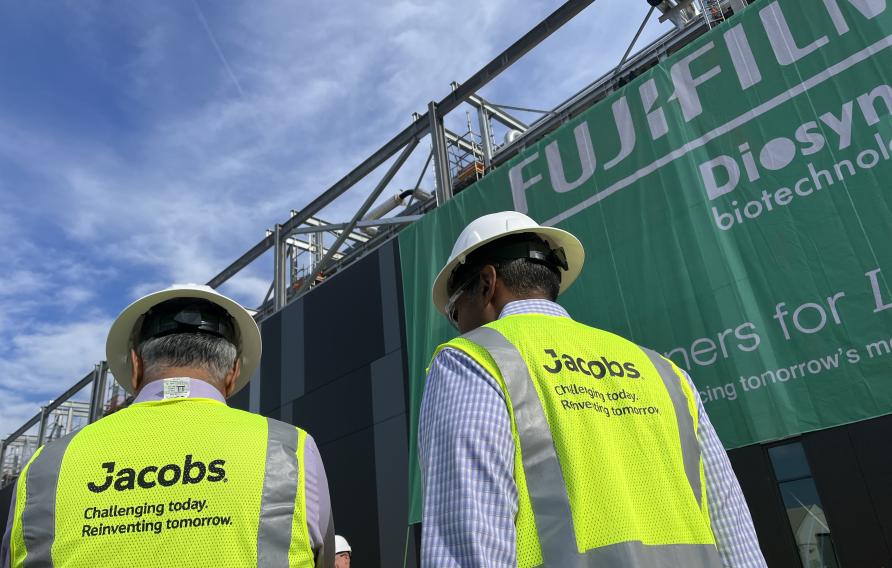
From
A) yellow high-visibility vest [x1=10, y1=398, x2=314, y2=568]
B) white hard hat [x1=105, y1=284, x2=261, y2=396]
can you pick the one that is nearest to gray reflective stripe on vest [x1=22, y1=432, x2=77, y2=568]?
yellow high-visibility vest [x1=10, y1=398, x2=314, y2=568]

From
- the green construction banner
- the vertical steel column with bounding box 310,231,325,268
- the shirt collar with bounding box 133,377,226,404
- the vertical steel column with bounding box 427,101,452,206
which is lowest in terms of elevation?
the shirt collar with bounding box 133,377,226,404

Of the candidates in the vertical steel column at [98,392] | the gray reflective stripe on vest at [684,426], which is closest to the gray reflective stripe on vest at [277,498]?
the gray reflective stripe on vest at [684,426]

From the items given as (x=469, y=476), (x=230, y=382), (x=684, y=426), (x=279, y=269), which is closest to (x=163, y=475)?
(x=230, y=382)

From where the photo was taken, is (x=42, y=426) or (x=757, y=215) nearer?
(x=757, y=215)

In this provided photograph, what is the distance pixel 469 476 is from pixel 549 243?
1441 millimetres

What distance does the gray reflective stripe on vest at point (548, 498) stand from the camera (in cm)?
121

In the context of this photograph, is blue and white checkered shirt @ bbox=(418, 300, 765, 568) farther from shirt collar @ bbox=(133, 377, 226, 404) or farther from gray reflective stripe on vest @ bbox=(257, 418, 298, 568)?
shirt collar @ bbox=(133, 377, 226, 404)

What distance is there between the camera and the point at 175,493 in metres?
1.52

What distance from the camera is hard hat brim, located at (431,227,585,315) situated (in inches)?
77.0

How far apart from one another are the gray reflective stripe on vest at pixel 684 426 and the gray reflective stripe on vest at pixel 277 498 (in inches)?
40.1

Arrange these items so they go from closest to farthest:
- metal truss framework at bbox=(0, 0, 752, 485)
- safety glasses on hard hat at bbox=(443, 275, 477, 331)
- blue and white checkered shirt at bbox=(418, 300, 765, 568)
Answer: blue and white checkered shirt at bbox=(418, 300, 765, 568) → safety glasses on hard hat at bbox=(443, 275, 477, 331) → metal truss framework at bbox=(0, 0, 752, 485)

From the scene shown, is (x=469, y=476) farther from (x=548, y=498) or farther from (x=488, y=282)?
(x=488, y=282)

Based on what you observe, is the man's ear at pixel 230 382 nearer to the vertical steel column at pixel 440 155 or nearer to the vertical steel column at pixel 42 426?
the vertical steel column at pixel 440 155

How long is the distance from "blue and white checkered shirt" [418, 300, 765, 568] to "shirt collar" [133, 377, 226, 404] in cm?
77
